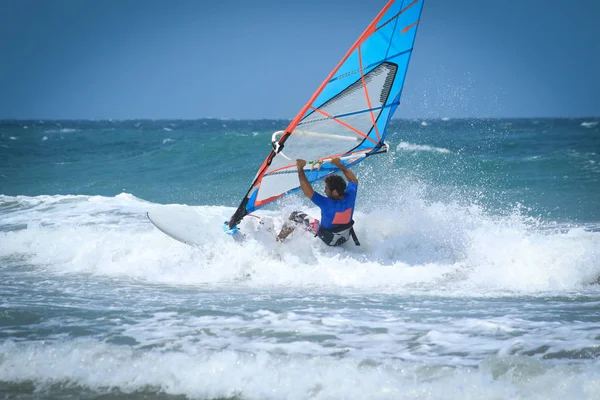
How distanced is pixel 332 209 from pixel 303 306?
4.66 feet

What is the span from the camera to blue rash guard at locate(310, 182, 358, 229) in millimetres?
6012

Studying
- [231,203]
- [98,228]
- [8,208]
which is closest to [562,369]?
[98,228]

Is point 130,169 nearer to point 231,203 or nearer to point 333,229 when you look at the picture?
point 231,203

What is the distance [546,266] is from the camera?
19.8ft

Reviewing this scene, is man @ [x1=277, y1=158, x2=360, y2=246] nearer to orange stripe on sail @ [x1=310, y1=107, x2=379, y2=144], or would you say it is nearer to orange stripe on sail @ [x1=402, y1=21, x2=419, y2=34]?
orange stripe on sail @ [x1=310, y1=107, x2=379, y2=144]

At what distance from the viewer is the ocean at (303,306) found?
341 centimetres

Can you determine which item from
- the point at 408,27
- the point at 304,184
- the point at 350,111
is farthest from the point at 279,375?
the point at 408,27

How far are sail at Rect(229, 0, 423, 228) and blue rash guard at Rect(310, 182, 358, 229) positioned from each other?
0.57 meters

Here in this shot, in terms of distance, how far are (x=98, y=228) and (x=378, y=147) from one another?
479 cm

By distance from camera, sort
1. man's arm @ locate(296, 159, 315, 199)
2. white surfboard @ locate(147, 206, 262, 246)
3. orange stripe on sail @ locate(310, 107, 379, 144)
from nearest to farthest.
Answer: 1. man's arm @ locate(296, 159, 315, 199)
2. orange stripe on sail @ locate(310, 107, 379, 144)
3. white surfboard @ locate(147, 206, 262, 246)

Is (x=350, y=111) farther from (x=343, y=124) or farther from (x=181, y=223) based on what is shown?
(x=181, y=223)

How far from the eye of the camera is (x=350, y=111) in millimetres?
6266

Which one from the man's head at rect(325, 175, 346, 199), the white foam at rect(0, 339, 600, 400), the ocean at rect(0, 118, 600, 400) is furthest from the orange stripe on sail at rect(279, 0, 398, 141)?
the white foam at rect(0, 339, 600, 400)

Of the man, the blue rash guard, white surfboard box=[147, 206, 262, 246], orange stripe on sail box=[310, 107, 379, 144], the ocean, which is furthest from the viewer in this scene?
white surfboard box=[147, 206, 262, 246]
